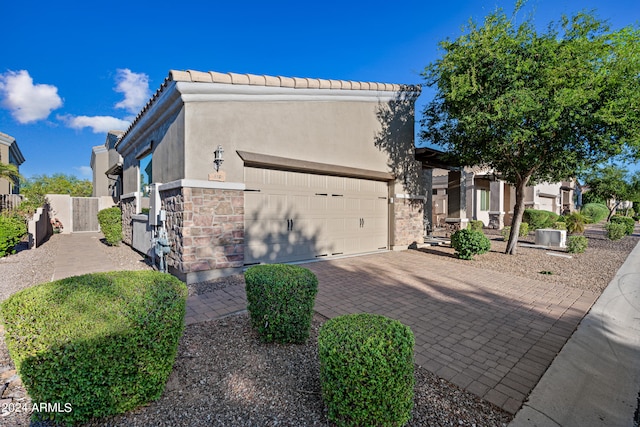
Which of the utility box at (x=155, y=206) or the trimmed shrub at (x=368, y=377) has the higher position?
the utility box at (x=155, y=206)

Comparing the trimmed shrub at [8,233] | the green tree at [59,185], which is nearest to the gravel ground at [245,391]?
the trimmed shrub at [8,233]

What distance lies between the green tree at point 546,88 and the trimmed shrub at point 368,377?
24.3ft

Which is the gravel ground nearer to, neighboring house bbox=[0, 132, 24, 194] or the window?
the window

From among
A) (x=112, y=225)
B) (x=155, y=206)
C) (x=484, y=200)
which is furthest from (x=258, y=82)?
(x=484, y=200)

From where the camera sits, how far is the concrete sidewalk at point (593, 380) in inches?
94.8

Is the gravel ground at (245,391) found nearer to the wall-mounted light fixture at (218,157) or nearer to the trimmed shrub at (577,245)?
the wall-mounted light fixture at (218,157)

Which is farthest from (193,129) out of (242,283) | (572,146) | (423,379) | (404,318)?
(572,146)

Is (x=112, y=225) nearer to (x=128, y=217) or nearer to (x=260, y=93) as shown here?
(x=128, y=217)

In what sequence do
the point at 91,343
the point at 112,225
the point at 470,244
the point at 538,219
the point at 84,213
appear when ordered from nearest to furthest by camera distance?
the point at 91,343, the point at 470,244, the point at 112,225, the point at 84,213, the point at 538,219

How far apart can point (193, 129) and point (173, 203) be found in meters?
1.68

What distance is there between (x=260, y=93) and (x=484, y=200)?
1803 cm

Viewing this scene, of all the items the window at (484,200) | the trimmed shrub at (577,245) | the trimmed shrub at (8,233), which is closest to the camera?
the trimmed shrub at (8,233)

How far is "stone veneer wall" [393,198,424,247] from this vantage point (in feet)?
33.2

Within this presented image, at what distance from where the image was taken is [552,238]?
11508mm
